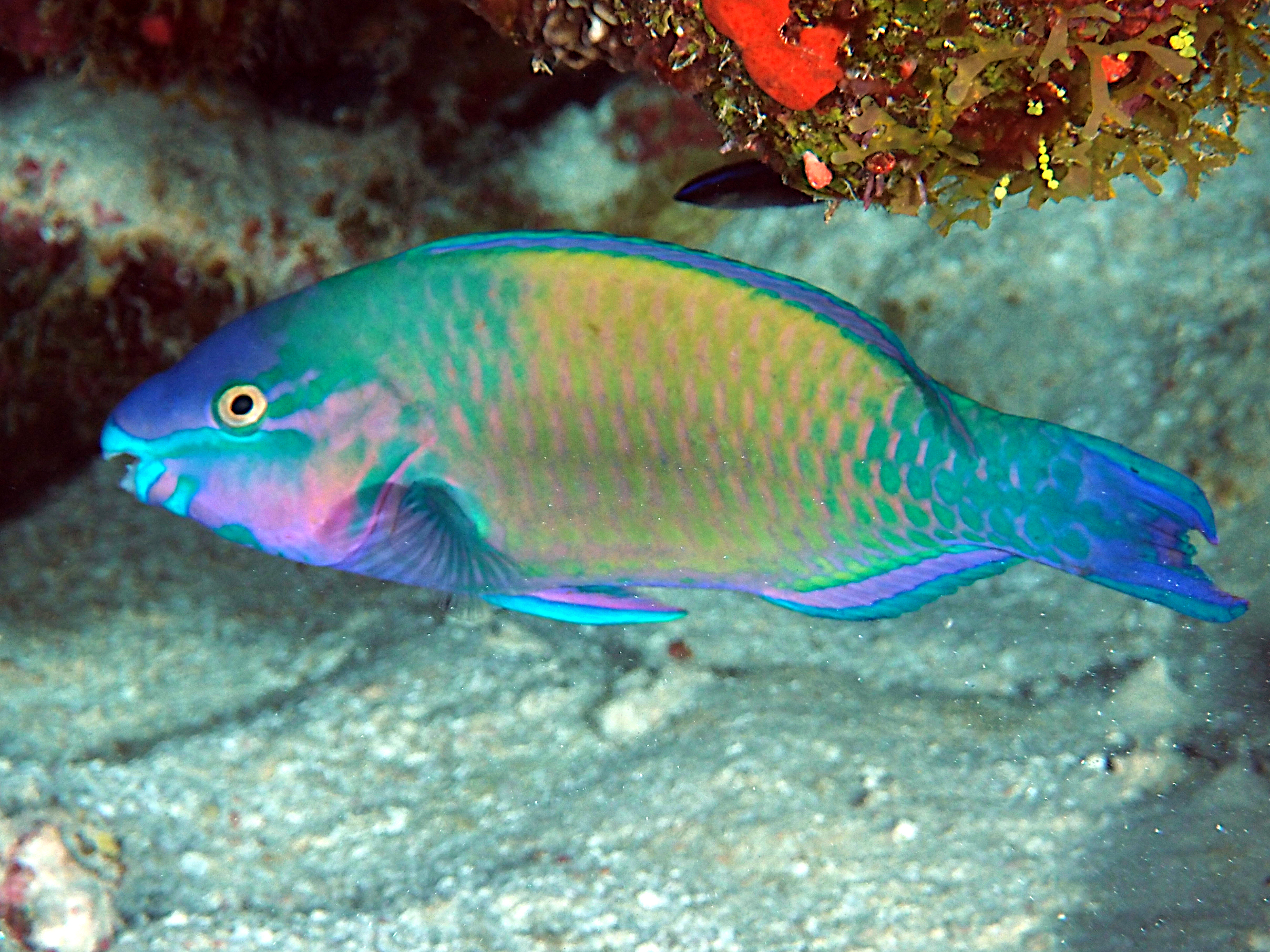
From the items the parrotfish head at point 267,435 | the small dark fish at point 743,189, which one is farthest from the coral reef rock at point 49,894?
the small dark fish at point 743,189

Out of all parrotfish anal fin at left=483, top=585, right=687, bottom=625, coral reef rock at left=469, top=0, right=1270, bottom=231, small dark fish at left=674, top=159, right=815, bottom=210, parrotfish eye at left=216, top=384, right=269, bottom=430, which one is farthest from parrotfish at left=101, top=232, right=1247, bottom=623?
small dark fish at left=674, top=159, right=815, bottom=210

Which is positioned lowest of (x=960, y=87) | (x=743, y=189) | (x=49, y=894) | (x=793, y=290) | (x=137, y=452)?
(x=49, y=894)

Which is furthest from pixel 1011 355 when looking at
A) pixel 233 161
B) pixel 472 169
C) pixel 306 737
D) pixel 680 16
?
pixel 233 161

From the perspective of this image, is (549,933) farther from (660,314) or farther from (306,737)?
(660,314)

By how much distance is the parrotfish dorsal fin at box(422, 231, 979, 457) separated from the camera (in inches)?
75.6

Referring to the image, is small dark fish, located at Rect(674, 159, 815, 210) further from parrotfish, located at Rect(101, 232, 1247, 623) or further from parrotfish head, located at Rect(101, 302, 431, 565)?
parrotfish head, located at Rect(101, 302, 431, 565)

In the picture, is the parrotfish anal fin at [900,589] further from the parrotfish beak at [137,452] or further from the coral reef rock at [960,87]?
the parrotfish beak at [137,452]

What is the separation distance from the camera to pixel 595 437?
2.06 meters

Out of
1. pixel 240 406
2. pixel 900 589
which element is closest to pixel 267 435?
pixel 240 406

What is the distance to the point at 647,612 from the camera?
7.80ft

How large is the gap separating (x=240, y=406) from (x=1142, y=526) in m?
1.98

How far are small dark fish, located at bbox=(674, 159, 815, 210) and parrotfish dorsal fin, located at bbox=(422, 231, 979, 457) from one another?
4.07 feet

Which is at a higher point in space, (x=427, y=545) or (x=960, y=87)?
(x=960, y=87)

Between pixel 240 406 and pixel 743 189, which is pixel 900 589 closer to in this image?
pixel 240 406
